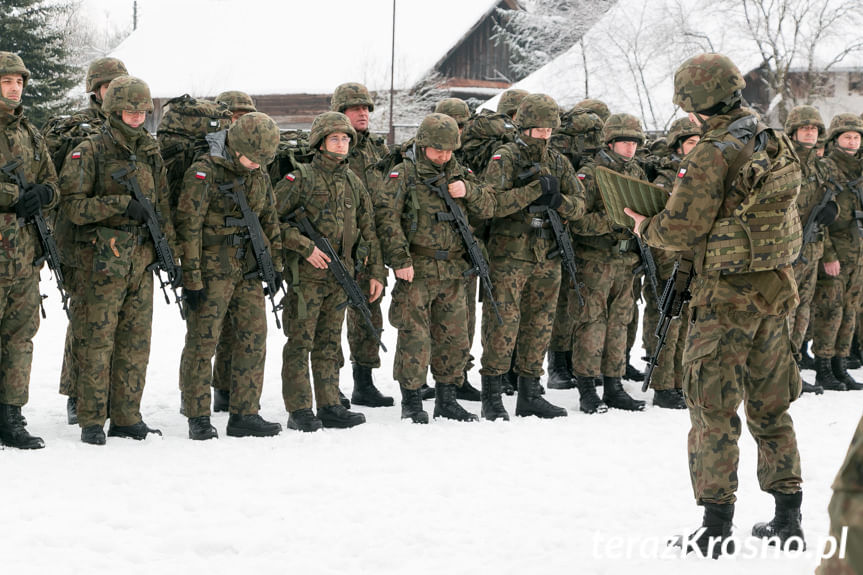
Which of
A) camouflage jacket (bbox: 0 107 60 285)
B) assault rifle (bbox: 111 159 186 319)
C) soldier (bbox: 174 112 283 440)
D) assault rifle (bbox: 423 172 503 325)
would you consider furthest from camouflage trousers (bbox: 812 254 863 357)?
camouflage jacket (bbox: 0 107 60 285)

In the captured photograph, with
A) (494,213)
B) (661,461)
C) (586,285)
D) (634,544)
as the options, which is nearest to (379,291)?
(494,213)

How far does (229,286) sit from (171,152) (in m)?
1.05

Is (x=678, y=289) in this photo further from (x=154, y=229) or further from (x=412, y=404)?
(x=154, y=229)

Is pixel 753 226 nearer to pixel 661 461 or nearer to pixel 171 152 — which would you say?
pixel 661 461

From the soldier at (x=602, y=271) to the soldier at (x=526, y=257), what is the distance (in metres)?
0.32

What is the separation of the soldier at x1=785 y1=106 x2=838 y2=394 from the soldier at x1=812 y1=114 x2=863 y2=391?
0.22 m

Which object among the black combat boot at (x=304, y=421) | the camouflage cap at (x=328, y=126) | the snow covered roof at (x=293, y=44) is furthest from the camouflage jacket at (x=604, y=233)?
the snow covered roof at (x=293, y=44)

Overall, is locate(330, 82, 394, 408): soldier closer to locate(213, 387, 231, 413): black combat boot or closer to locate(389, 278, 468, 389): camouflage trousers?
locate(389, 278, 468, 389): camouflage trousers

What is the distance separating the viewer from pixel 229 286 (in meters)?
6.44

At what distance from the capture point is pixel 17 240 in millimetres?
5816

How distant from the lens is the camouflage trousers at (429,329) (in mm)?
7055

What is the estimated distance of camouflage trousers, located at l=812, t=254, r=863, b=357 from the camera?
8945mm

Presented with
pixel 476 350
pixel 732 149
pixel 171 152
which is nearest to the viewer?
pixel 732 149

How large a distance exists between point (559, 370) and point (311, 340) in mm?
2925
